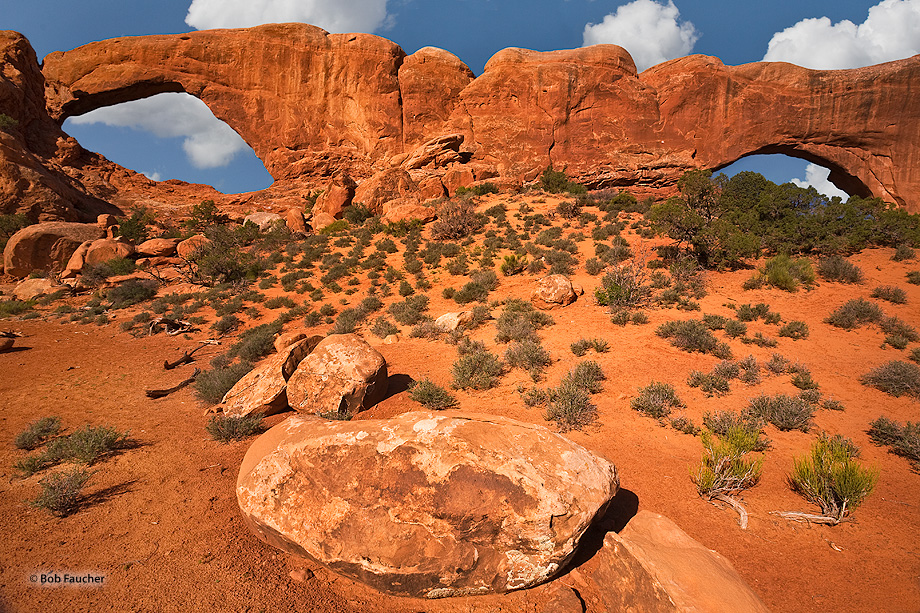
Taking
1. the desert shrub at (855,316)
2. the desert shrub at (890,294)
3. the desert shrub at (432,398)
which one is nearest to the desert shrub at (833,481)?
the desert shrub at (432,398)

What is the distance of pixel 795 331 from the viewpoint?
8148mm

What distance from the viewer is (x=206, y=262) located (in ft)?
50.3

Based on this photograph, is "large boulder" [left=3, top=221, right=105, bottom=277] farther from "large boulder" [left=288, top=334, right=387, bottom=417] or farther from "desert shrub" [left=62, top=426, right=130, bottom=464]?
"large boulder" [left=288, top=334, right=387, bottom=417]

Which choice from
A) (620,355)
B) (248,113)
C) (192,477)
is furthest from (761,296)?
(248,113)

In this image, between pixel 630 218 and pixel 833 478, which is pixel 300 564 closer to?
pixel 833 478

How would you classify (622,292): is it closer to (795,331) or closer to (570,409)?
(795,331)

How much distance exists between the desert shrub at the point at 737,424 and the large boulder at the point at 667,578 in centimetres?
232

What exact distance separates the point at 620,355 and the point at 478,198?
17275 millimetres

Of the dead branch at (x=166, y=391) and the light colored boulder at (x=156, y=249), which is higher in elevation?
the light colored boulder at (x=156, y=249)

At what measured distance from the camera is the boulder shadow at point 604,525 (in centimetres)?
307

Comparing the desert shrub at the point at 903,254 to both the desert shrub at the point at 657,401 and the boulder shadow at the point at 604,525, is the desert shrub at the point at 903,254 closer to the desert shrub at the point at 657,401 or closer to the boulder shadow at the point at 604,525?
the desert shrub at the point at 657,401

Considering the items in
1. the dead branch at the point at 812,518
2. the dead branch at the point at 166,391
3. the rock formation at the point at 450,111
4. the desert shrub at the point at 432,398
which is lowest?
the dead branch at the point at 812,518

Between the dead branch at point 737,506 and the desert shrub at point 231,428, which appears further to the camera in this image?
the desert shrub at point 231,428

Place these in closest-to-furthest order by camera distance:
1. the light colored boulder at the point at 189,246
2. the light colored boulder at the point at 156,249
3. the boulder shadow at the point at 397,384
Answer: the boulder shadow at the point at 397,384, the light colored boulder at the point at 189,246, the light colored boulder at the point at 156,249
